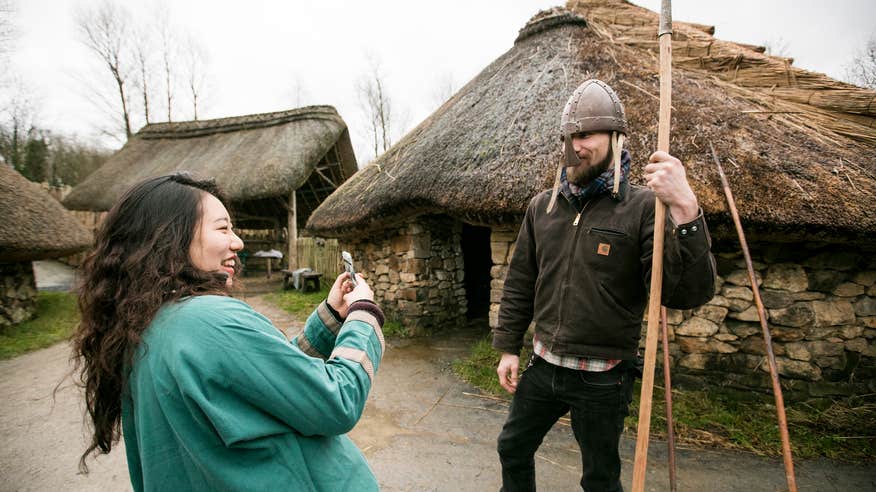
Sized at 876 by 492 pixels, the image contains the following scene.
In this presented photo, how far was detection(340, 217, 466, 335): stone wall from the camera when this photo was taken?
17.5ft

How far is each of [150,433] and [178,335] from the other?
0.23m

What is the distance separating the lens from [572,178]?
5.36 feet

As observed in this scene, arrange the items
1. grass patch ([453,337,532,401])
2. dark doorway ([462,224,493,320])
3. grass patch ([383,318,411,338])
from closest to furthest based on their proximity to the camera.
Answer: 1. grass patch ([453,337,532,401])
2. grass patch ([383,318,411,338])
3. dark doorway ([462,224,493,320])

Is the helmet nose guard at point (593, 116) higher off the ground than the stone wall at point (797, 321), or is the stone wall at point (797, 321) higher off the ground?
the helmet nose guard at point (593, 116)

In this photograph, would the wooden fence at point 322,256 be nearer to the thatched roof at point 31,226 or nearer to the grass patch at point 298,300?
the grass patch at point 298,300

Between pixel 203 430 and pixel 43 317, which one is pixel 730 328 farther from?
pixel 43 317

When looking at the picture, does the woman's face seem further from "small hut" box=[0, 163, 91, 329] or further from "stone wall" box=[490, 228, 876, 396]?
"small hut" box=[0, 163, 91, 329]

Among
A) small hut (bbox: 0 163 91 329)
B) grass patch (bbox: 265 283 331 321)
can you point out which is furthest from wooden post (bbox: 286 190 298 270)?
small hut (bbox: 0 163 91 329)

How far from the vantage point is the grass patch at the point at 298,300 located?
6944 mm

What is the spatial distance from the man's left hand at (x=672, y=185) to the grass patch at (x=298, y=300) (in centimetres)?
619

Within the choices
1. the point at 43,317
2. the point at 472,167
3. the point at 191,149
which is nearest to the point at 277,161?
the point at 191,149

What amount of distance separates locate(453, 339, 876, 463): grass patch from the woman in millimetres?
2814

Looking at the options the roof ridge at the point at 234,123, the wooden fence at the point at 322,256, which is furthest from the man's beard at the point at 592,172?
the roof ridge at the point at 234,123

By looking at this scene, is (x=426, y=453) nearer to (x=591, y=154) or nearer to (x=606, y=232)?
(x=606, y=232)
